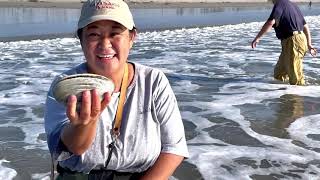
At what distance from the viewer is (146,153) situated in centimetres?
261

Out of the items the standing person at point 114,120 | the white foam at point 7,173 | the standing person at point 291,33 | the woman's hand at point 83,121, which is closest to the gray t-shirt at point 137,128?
the standing person at point 114,120

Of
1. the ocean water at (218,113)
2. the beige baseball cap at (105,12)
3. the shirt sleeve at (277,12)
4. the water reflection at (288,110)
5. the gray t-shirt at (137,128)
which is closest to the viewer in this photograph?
the beige baseball cap at (105,12)

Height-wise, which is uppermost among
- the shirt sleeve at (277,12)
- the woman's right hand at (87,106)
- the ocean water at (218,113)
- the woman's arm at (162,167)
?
the shirt sleeve at (277,12)

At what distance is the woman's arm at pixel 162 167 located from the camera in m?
2.58

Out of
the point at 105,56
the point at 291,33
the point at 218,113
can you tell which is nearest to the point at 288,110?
the point at 218,113

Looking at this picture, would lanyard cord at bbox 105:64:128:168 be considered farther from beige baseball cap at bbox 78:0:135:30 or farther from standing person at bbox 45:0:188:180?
beige baseball cap at bbox 78:0:135:30

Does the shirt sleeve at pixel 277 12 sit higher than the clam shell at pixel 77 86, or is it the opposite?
the shirt sleeve at pixel 277 12

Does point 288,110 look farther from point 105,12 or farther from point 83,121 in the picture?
point 83,121

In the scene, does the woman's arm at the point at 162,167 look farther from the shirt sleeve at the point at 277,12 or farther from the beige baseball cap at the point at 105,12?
the shirt sleeve at the point at 277,12

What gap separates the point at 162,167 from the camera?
260cm

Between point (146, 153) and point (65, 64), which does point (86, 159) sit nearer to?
point (146, 153)

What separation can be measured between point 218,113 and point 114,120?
5.00m

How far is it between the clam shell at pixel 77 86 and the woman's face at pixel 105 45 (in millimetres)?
280

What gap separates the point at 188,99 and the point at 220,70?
349cm
